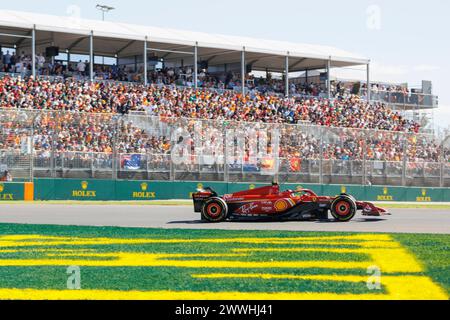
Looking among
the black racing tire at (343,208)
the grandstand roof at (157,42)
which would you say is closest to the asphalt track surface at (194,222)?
the black racing tire at (343,208)

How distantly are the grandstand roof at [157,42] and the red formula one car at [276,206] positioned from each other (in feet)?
78.6

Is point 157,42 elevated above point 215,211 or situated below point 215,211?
above

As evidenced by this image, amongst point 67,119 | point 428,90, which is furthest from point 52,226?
point 428,90

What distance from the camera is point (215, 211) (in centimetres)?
1830

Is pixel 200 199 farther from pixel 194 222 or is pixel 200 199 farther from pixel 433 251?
pixel 433 251

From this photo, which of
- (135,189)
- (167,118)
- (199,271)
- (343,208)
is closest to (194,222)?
(343,208)

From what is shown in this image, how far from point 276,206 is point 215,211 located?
1.32 metres

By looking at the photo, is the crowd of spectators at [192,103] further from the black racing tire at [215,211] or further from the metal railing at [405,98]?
→ the black racing tire at [215,211]

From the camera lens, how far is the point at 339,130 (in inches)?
1350

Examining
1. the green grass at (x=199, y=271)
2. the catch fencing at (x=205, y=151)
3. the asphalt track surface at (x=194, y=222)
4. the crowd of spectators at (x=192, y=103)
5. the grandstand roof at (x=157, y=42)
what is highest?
the grandstand roof at (x=157, y=42)

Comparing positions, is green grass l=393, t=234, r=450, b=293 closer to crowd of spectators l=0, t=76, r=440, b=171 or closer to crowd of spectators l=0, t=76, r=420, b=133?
crowd of spectators l=0, t=76, r=440, b=171

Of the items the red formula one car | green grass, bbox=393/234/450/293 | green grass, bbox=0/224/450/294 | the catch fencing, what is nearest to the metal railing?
the catch fencing

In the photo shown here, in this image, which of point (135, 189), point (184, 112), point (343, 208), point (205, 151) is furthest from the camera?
point (184, 112)

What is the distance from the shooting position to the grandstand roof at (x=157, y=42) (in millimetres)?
41406
